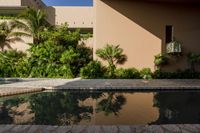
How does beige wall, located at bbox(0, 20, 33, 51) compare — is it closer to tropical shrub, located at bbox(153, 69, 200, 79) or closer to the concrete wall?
the concrete wall

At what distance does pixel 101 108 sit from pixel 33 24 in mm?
11291

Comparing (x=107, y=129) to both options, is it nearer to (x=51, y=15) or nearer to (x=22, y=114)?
(x=22, y=114)

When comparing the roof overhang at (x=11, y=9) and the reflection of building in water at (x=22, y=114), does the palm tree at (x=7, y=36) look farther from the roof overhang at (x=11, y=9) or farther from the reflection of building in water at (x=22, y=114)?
the reflection of building in water at (x=22, y=114)

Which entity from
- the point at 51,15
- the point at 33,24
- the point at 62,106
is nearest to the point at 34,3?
the point at 51,15

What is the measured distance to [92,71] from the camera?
48.3 ft

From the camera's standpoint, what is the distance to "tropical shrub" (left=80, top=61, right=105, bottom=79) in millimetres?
14648

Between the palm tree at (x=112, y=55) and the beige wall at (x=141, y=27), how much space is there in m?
0.35

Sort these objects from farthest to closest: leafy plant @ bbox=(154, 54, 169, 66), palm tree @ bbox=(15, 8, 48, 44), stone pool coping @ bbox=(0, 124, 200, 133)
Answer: palm tree @ bbox=(15, 8, 48, 44) < leafy plant @ bbox=(154, 54, 169, 66) < stone pool coping @ bbox=(0, 124, 200, 133)

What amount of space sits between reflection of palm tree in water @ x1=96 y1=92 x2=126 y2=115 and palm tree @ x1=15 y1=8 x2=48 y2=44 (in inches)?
358

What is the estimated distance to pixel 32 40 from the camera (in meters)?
17.0

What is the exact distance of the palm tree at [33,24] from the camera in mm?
16766

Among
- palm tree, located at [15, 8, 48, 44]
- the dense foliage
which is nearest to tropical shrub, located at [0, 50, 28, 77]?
the dense foliage

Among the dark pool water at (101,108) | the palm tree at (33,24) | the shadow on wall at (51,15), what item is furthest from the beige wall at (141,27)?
the shadow on wall at (51,15)

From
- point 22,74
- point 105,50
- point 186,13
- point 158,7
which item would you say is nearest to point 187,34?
point 186,13
